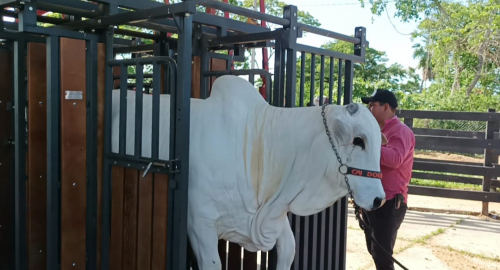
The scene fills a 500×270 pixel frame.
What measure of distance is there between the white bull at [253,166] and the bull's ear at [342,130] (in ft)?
0.04

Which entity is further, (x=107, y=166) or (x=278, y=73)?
(x=278, y=73)

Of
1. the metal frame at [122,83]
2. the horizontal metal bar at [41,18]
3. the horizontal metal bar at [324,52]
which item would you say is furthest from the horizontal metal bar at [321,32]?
the horizontal metal bar at [41,18]

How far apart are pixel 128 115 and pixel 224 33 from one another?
1157 mm

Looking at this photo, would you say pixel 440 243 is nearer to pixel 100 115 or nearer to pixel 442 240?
pixel 442 240

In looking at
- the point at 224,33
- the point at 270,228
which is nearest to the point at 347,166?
the point at 270,228

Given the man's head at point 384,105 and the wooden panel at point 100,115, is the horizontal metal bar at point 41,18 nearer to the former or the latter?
the wooden panel at point 100,115

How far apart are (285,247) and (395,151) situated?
112 cm

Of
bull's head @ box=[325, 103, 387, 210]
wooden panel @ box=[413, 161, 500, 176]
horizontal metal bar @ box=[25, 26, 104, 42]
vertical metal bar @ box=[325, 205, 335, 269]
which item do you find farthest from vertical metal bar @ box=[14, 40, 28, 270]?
wooden panel @ box=[413, 161, 500, 176]

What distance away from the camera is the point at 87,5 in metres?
3.28

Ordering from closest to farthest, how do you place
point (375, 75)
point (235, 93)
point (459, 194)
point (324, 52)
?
point (235, 93) < point (324, 52) < point (459, 194) < point (375, 75)

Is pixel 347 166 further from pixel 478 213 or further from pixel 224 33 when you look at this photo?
pixel 478 213

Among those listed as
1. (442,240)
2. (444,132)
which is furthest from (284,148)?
(444,132)

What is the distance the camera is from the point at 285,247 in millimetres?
3068

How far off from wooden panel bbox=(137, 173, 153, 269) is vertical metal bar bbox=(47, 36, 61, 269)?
498mm
